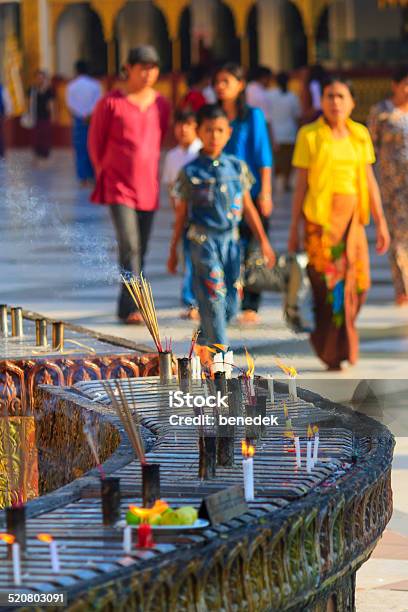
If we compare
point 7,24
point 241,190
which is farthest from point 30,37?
point 241,190

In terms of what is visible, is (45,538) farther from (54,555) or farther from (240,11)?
(240,11)

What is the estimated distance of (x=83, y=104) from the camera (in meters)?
22.9

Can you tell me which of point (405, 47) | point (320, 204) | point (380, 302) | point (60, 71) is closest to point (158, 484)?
point (320, 204)

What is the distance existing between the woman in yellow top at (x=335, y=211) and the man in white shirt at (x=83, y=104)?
551 inches

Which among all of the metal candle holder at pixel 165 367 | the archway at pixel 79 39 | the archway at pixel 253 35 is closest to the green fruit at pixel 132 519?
the metal candle holder at pixel 165 367

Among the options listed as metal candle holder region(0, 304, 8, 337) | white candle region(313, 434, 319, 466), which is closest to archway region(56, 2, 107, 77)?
metal candle holder region(0, 304, 8, 337)

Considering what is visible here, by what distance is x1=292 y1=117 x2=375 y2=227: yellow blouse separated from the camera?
8.72 metres

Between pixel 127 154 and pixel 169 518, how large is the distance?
7.17 m

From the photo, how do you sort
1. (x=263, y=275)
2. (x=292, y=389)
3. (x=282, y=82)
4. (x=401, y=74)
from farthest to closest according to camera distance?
(x=282, y=82) → (x=401, y=74) → (x=263, y=275) → (x=292, y=389)

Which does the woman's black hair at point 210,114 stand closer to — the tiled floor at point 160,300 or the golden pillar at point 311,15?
the tiled floor at point 160,300

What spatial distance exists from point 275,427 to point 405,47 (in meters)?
29.2

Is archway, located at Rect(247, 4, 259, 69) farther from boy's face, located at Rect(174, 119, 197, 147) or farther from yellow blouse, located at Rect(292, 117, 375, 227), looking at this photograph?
yellow blouse, located at Rect(292, 117, 375, 227)

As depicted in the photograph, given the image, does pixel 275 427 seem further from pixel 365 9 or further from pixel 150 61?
pixel 365 9

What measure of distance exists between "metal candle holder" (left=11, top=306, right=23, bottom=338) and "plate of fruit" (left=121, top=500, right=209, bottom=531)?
2.34m
